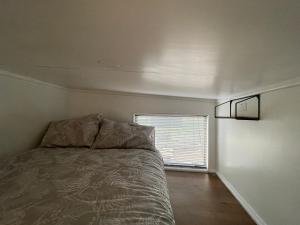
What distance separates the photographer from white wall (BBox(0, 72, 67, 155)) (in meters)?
1.94

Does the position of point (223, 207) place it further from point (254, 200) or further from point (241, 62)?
point (241, 62)

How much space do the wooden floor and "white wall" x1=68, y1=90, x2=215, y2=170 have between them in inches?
25.5

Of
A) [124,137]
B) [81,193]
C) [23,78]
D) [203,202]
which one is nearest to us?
[81,193]

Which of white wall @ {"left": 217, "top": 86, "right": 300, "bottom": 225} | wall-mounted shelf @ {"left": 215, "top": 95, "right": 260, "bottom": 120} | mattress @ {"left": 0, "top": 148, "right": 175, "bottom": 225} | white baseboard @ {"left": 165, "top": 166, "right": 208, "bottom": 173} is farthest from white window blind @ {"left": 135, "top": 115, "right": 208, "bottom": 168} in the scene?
mattress @ {"left": 0, "top": 148, "right": 175, "bottom": 225}

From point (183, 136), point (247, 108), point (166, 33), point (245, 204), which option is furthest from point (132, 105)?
point (166, 33)

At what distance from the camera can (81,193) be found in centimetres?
105

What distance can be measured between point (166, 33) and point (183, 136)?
2785 mm

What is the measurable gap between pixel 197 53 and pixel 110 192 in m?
0.89

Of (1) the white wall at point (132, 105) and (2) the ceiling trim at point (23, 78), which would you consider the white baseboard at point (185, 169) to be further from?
(2) the ceiling trim at point (23, 78)

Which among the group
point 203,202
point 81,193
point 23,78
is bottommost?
point 203,202

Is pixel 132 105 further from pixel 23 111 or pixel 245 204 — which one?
pixel 245 204

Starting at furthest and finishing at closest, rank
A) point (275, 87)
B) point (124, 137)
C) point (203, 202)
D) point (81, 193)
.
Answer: point (124, 137) < point (203, 202) < point (275, 87) < point (81, 193)

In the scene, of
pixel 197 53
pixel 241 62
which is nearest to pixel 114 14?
pixel 197 53

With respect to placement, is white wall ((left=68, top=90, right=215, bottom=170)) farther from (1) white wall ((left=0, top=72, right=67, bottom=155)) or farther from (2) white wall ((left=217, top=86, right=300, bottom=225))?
(2) white wall ((left=217, top=86, right=300, bottom=225))
